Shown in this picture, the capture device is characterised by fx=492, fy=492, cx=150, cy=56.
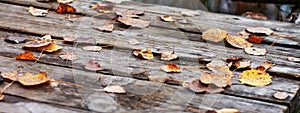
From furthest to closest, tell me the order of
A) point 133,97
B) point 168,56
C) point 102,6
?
1. point 102,6
2. point 168,56
3. point 133,97

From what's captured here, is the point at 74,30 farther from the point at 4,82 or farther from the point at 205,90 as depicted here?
the point at 205,90

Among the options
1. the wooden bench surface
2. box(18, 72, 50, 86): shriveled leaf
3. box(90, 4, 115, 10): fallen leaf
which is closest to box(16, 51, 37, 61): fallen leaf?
the wooden bench surface

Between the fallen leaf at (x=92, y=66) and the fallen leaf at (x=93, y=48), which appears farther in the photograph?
the fallen leaf at (x=93, y=48)

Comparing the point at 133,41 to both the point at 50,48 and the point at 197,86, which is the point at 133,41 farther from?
the point at 197,86

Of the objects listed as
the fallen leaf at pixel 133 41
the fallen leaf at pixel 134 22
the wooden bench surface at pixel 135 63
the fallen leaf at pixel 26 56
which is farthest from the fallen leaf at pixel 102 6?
the fallen leaf at pixel 26 56

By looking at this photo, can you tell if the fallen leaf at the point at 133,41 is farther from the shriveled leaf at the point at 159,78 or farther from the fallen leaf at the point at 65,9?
the fallen leaf at the point at 65,9

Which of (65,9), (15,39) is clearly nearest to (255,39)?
(65,9)
